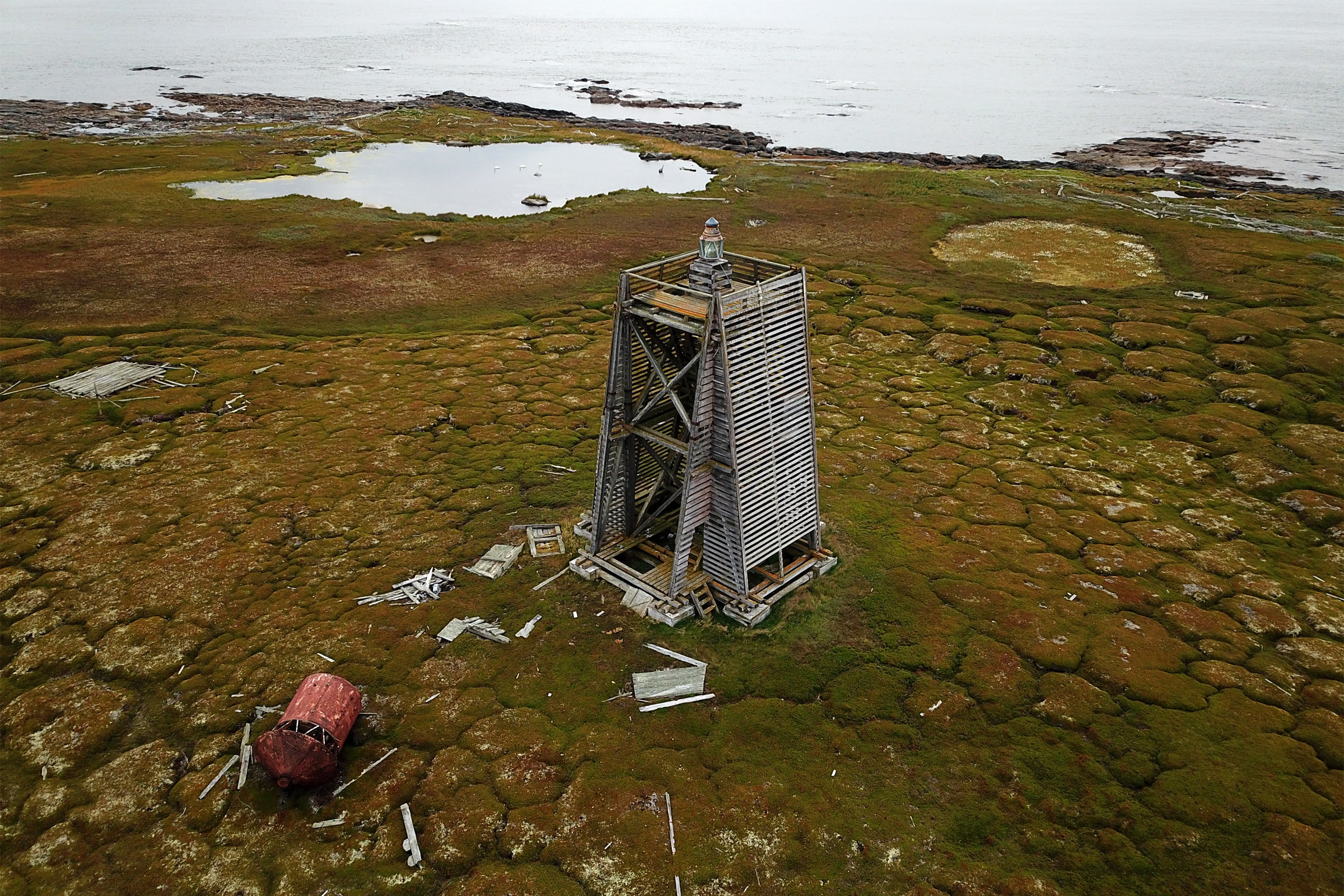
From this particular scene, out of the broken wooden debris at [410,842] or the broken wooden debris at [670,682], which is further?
the broken wooden debris at [670,682]

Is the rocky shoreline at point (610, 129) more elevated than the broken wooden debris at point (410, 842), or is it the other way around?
the rocky shoreline at point (610, 129)

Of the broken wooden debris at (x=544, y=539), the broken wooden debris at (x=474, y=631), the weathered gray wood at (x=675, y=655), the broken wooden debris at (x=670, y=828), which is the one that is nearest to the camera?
the broken wooden debris at (x=670, y=828)

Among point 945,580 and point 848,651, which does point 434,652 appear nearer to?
point 848,651

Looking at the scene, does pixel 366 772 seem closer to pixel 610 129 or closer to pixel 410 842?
pixel 410 842

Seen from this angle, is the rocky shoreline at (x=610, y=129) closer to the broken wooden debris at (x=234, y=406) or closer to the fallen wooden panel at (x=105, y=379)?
the broken wooden debris at (x=234, y=406)

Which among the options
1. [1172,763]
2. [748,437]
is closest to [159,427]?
[748,437]

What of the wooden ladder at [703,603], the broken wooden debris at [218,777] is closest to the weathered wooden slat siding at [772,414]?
the wooden ladder at [703,603]

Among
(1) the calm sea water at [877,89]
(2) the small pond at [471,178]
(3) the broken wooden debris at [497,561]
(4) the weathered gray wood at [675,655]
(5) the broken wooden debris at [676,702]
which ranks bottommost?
(5) the broken wooden debris at [676,702]
